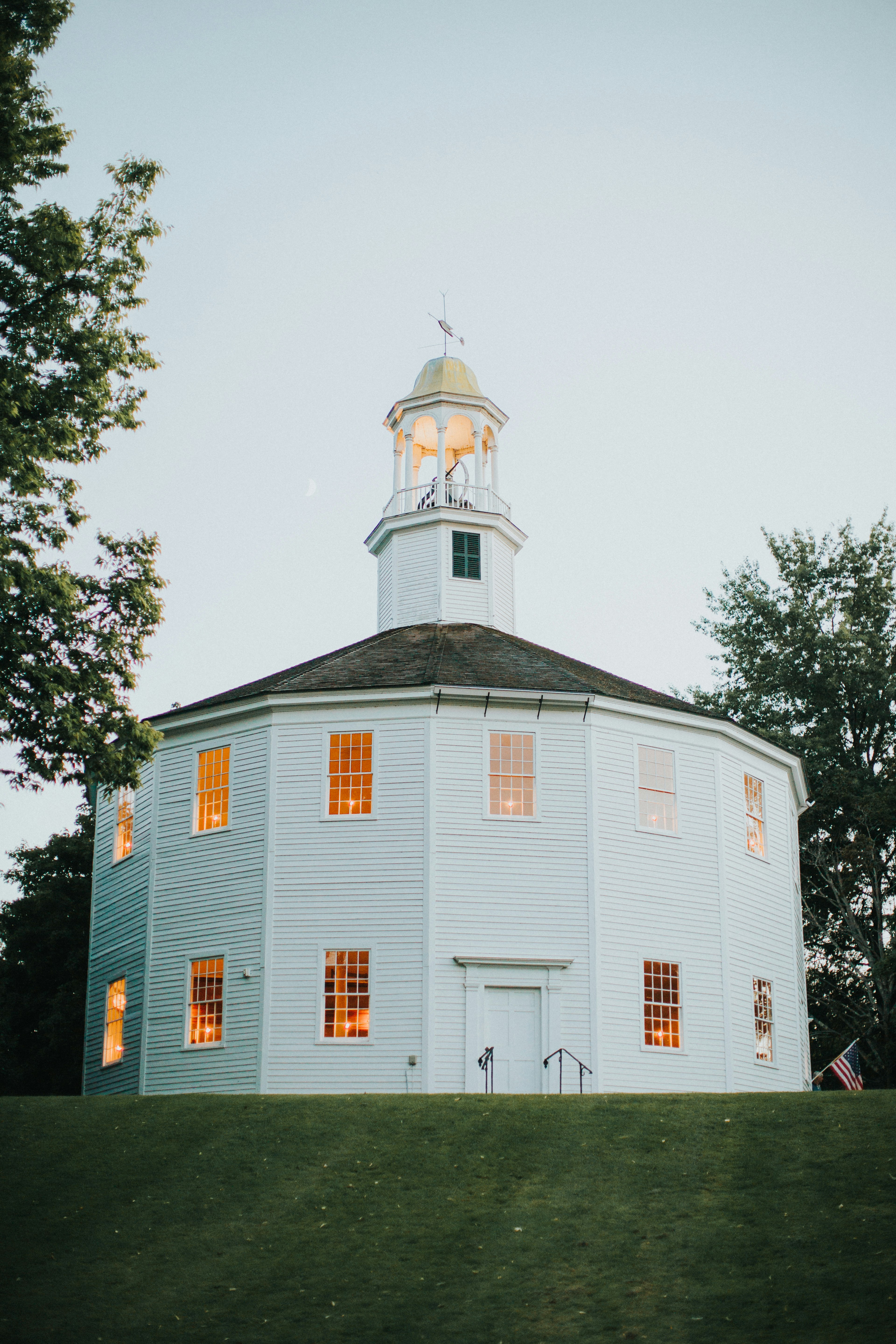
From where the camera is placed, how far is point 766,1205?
13.9 metres

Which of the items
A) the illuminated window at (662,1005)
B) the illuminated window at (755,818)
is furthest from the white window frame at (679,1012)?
the illuminated window at (755,818)

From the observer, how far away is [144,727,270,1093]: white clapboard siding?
24766 mm

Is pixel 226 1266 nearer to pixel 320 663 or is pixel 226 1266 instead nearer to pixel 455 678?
pixel 455 678

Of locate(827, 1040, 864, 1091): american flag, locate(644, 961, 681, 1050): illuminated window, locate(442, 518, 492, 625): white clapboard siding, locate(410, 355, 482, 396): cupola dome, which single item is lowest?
locate(827, 1040, 864, 1091): american flag

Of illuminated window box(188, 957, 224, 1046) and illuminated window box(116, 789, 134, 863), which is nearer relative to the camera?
illuminated window box(188, 957, 224, 1046)

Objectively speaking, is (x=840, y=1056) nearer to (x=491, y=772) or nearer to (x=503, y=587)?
(x=491, y=772)

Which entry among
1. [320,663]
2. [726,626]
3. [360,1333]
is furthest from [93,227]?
[726,626]

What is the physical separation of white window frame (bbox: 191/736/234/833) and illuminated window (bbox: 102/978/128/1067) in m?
2.87

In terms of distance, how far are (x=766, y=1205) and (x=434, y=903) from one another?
11037 mm

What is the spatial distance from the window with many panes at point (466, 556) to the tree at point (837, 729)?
12.5 metres

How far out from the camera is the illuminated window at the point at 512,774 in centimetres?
2533

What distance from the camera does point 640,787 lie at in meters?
26.2

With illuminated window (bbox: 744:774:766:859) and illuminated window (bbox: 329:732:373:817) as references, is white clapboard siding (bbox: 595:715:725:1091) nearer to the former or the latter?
illuminated window (bbox: 744:774:766:859)

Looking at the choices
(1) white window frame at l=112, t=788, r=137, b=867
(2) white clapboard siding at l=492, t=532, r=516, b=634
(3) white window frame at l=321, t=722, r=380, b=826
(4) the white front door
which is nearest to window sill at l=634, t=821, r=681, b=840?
(4) the white front door
